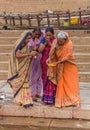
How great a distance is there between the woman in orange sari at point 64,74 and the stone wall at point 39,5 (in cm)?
1614

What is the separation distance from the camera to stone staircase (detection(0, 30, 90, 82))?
10211 mm

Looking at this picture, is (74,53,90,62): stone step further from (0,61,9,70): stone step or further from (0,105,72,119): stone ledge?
(0,105,72,119): stone ledge

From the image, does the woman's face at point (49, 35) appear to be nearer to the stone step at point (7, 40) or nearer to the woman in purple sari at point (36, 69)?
the woman in purple sari at point (36, 69)

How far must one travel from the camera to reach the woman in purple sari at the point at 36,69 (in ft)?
23.2

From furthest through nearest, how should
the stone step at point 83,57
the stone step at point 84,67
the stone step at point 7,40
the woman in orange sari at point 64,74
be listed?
the stone step at point 7,40 < the stone step at point 83,57 < the stone step at point 84,67 < the woman in orange sari at point 64,74

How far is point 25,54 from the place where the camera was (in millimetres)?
6805

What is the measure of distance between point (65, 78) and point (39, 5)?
54.5ft

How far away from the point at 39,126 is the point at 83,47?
5.15 meters

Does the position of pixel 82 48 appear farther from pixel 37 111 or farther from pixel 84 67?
pixel 37 111

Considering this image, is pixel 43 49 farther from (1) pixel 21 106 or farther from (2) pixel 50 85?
(1) pixel 21 106

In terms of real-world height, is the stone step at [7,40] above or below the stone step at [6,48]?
above

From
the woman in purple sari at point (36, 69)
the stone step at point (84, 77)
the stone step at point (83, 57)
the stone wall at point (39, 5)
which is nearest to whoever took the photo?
the woman in purple sari at point (36, 69)

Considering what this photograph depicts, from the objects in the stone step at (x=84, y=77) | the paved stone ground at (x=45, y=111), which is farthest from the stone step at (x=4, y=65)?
the paved stone ground at (x=45, y=111)

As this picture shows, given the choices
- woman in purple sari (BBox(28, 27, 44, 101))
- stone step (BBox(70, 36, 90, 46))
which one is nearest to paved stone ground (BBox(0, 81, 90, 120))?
woman in purple sari (BBox(28, 27, 44, 101))
